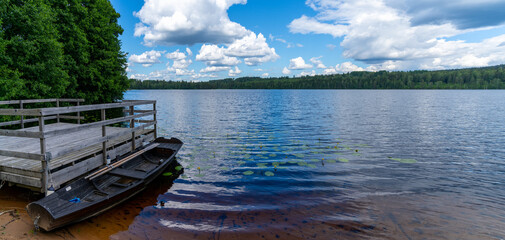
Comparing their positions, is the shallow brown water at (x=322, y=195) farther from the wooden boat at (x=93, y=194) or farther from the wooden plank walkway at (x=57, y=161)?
the wooden plank walkway at (x=57, y=161)

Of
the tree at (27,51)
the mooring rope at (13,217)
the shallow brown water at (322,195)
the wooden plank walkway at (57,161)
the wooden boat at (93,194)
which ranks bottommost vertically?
the shallow brown water at (322,195)

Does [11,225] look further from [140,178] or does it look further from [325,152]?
[325,152]

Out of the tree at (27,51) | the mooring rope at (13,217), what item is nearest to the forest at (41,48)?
the tree at (27,51)

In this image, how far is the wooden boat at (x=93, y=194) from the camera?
5.61 meters

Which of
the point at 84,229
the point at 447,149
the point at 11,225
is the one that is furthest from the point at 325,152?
the point at 11,225

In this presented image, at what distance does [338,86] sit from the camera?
7554 inches

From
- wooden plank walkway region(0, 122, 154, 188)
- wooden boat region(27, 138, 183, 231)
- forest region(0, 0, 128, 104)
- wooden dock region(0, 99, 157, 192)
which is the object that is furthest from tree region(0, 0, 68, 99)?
wooden boat region(27, 138, 183, 231)

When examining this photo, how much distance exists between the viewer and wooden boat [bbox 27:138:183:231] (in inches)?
221

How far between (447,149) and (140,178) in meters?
17.6

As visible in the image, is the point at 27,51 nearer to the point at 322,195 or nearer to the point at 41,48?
the point at 41,48

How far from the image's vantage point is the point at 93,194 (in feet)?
23.4

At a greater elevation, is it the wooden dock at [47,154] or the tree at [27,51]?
the tree at [27,51]

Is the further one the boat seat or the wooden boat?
the boat seat

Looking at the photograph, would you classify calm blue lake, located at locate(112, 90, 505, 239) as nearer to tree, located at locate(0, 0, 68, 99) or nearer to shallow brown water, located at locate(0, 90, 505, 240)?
shallow brown water, located at locate(0, 90, 505, 240)
